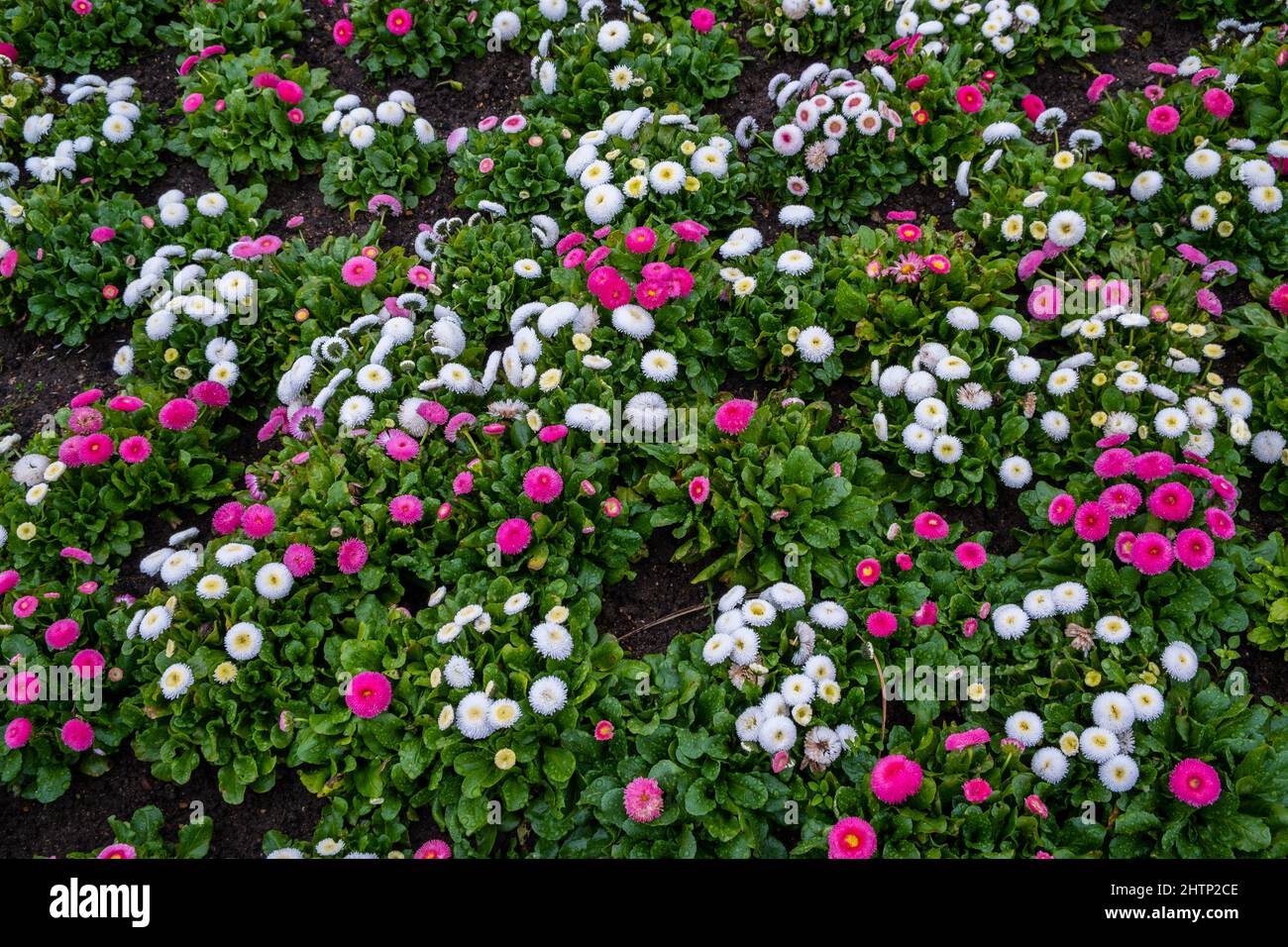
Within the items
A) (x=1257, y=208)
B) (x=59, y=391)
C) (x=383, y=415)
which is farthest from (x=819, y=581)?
(x=59, y=391)

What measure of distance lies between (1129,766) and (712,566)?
2111 millimetres

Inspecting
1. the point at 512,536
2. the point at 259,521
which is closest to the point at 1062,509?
the point at 512,536

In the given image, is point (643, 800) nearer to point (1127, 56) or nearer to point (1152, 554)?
point (1152, 554)

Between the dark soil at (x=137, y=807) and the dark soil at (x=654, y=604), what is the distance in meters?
1.70

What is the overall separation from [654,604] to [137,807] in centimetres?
274

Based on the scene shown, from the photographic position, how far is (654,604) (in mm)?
5168

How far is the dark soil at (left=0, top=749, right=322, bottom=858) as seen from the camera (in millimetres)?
4648

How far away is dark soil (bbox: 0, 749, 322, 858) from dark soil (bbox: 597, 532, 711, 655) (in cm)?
170

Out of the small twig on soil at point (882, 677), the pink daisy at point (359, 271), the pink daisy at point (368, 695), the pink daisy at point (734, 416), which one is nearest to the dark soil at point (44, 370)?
the pink daisy at point (359, 271)

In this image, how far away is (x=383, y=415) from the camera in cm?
545

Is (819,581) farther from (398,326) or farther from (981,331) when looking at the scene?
(398,326)

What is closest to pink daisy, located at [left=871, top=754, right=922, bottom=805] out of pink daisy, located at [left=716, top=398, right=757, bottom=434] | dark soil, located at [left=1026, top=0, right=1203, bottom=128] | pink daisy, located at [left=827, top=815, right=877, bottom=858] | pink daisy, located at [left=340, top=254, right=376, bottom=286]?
pink daisy, located at [left=827, top=815, right=877, bottom=858]

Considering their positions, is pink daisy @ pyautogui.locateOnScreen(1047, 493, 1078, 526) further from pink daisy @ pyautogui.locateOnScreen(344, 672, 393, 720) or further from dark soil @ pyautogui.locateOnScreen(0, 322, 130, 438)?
dark soil @ pyautogui.locateOnScreen(0, 322, 130, 438)

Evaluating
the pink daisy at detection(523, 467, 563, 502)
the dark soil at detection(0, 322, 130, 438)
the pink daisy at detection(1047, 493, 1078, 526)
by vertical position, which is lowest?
the dark soil at detection(0, 322, 130, 438)
